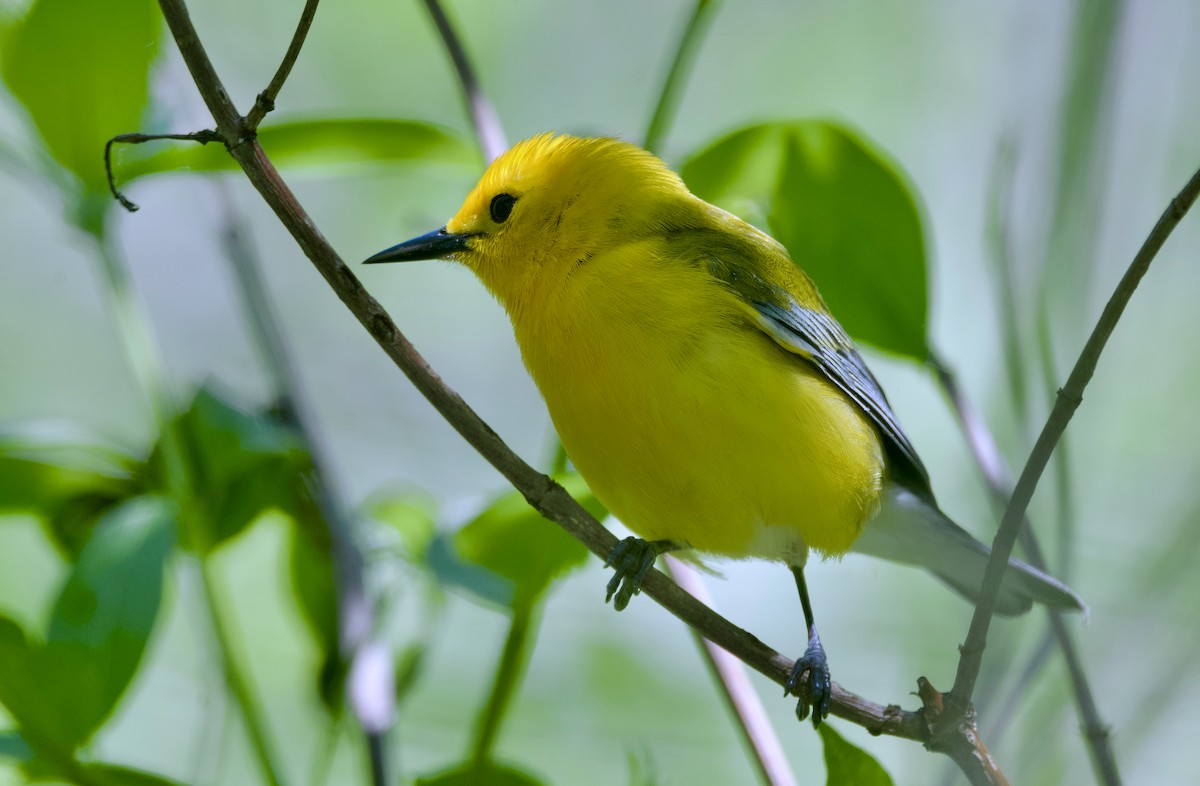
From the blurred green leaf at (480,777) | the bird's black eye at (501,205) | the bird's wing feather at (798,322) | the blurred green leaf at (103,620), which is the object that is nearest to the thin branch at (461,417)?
the blurred green leaf at (480,777)

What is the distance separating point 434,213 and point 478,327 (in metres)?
1.13

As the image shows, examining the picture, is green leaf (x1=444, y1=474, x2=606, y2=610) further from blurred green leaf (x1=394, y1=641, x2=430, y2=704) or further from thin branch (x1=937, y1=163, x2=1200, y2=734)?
thin branch (x1=937, y1=163, x2=1200, y2=734)

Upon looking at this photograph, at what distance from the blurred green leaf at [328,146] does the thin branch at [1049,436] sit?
3.75 feet

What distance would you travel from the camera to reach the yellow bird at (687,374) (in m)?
2.08

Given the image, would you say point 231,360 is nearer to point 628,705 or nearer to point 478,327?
point 478,327

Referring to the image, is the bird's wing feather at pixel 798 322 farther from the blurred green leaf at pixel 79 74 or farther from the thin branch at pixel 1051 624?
the blurred green leaf at pixel 79 74

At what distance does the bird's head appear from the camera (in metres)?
2.41

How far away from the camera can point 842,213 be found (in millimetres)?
2023

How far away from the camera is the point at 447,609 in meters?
2.14

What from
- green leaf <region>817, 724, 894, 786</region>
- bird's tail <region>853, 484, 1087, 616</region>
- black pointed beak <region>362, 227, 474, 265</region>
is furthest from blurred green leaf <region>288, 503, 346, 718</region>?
bird's tail <region>853, 484, 1087, 616</region>

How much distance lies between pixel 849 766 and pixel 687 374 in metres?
0.78

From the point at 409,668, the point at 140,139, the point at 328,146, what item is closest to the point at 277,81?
the point at 140,139

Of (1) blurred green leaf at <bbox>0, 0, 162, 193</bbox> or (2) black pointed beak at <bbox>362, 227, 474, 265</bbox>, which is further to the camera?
(2) black pointed beak at <bbox>362, 227, 474, 265</bbox>

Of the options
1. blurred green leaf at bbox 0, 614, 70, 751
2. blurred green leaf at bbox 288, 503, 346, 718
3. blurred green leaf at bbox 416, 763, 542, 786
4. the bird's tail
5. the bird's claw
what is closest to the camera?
blurred green leaf at bbox 0, 614, 70, 751
